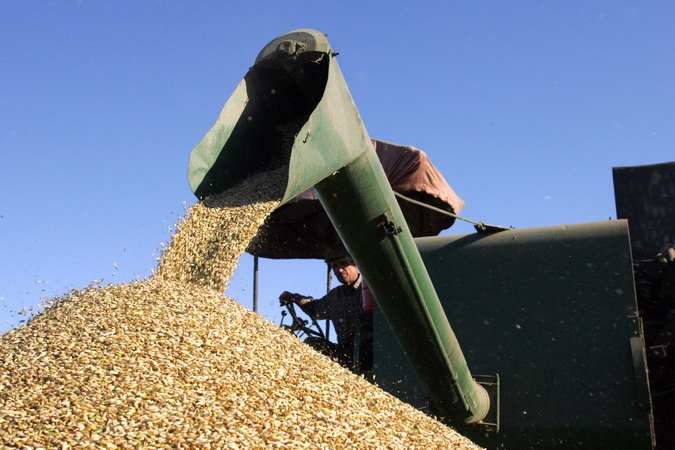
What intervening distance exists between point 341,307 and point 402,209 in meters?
0.81

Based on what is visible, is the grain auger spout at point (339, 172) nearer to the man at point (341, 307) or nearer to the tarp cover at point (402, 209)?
the man at point (341, 307)

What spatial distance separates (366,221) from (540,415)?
1.48 m

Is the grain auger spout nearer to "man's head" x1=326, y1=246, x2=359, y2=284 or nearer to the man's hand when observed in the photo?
"man's head" x1=326, y1=246, x2=359, y2=284

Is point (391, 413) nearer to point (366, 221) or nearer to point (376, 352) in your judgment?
point (366, 221)

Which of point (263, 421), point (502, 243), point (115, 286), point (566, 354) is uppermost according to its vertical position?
point (502, 243)

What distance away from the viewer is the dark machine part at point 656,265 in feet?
12.1

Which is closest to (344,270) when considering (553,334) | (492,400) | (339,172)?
(492,400)

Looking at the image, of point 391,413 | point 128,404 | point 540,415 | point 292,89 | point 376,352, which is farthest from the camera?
point 376,352

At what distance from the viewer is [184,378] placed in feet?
8.30

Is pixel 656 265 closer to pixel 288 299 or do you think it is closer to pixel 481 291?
pixel 481 291

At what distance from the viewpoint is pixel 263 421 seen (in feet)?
7.82

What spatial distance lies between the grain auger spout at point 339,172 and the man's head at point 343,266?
1478 mm

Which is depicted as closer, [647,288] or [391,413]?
[391,413]

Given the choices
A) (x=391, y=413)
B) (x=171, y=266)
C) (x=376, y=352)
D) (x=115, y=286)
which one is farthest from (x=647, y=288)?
(x=115, y=286)
